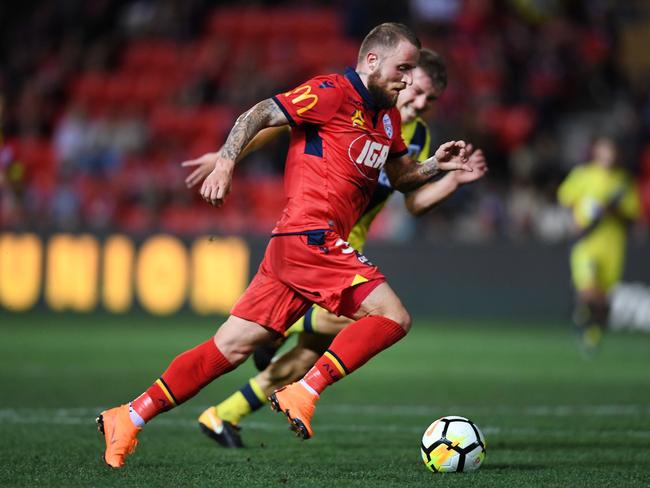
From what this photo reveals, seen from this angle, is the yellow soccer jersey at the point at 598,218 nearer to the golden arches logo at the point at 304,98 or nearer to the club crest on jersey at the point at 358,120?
the club crest on jersey at the point at 358,120

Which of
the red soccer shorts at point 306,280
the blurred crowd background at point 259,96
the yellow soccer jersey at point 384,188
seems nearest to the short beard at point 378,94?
the red soccer shorts at point 306,280

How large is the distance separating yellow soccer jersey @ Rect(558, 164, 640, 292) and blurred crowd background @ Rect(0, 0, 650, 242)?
2063mm

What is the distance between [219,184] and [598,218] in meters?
9.37

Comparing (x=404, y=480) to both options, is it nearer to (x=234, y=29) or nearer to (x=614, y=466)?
(x=614, y=466)

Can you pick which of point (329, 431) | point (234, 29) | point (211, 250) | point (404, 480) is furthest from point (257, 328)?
point (234, 29)

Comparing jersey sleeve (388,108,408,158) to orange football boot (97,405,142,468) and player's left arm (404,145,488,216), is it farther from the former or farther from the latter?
orange football boot (97,405,142,468)

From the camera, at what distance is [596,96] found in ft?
61.5

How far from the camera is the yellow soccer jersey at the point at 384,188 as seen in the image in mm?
6801

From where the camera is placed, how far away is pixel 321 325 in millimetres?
6629

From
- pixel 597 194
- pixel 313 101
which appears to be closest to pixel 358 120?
A: pixel 313 101

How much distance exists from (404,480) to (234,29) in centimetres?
1702

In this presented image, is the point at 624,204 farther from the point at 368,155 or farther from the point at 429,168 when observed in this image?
the point at 368,155

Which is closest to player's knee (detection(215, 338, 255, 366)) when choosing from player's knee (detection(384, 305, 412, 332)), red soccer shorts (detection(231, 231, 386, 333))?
red soccer shorts (detection(231, 231, 386, 333))

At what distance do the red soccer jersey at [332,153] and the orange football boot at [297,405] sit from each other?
31.6 inches
